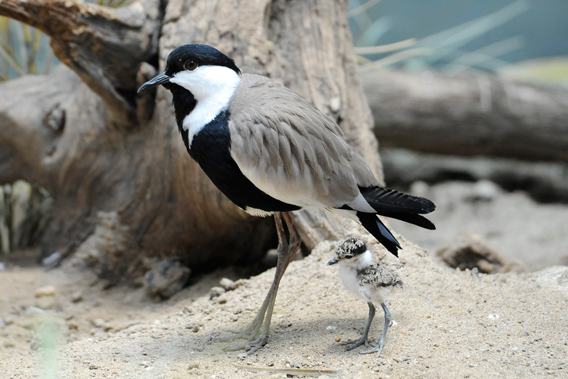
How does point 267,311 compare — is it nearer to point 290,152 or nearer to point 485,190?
point 290,152

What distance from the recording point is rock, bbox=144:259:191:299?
4.01m

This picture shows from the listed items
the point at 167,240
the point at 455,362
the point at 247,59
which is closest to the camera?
the point at 455,362

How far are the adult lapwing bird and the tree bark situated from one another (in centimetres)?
385

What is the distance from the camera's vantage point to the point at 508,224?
648 cm

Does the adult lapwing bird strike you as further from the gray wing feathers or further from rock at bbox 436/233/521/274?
rock at bbox 436/233/521/274

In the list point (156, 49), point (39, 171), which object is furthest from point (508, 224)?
point (39, 171)

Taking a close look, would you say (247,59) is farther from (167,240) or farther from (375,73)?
(375,73)

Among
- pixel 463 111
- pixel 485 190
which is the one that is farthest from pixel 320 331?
pixel 485 190

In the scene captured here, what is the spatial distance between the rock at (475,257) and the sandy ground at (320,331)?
1.55 ft

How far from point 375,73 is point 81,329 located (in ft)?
14.4

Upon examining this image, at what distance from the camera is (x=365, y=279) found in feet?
8.23

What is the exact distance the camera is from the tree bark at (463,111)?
6.40 metres

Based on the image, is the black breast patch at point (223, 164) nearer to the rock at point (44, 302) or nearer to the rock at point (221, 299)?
the rock at point (221, 299)

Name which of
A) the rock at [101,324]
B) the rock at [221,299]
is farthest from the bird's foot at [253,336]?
the rock at [101,324]
